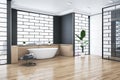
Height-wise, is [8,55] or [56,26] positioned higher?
[56,26]

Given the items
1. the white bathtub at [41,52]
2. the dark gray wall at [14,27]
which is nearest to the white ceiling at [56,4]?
the dark gray wall at [14,27]

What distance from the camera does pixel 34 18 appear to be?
7.29m

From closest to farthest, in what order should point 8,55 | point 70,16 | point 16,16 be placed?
point 8,55, point 16,16, point 70,16

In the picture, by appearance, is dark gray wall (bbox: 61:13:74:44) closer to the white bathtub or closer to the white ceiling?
the white ceiling

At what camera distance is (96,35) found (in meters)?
7.94

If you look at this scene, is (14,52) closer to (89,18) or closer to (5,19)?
(5,19)

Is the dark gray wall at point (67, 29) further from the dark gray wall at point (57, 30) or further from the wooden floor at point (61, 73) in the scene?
the wooden floor at point (61, 73)

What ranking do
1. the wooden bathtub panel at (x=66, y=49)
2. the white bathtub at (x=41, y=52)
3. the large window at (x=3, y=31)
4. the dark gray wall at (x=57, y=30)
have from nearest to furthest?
the large window at (x=3, y=31), the white bathtub at (x=41, y=52), the wooden bathtub panel at (x=66, y=49), the dark gray wall at (x=57, y=30)

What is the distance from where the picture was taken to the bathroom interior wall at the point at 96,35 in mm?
7671

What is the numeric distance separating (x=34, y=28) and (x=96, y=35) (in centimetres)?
408

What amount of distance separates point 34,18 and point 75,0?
300 cm

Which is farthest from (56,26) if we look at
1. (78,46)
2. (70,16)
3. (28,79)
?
(28,79)

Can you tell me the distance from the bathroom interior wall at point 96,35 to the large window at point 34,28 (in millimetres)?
2833

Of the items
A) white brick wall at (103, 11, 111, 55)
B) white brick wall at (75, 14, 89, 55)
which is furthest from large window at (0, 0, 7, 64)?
white brick wall at (103, 11, 111, 55)
